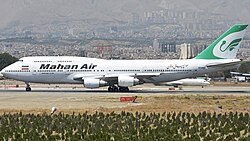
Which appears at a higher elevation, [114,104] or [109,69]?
[109,69]

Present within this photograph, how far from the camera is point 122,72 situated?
7144 cm

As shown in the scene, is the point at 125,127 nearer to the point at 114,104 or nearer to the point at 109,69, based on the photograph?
the point at 114,104

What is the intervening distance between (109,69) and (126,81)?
296 centimetres

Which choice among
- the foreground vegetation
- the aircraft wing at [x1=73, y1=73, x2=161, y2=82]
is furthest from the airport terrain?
the aircraft wing at [x1=73, y1=73, x2=161, y2=82]

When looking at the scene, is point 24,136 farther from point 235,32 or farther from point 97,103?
point 235,32

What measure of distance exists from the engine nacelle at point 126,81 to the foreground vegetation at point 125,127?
1034 inches

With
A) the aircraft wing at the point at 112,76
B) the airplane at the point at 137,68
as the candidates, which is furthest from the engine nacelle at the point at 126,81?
the aircraft wing at the point at 112,76

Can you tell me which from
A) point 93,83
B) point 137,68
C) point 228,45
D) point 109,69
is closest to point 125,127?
point 93,83

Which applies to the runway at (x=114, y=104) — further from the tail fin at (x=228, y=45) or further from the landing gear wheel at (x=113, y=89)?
the tail fin at (x=228, y=45)

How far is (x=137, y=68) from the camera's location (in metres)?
71.3

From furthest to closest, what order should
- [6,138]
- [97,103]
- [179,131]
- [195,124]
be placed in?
[97,103], [195,124], [179,131], [6,138]

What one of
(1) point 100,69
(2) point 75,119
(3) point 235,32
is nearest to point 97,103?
(2) point 75,119

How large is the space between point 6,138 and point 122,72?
1528 inches

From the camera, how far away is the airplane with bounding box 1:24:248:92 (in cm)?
7056
